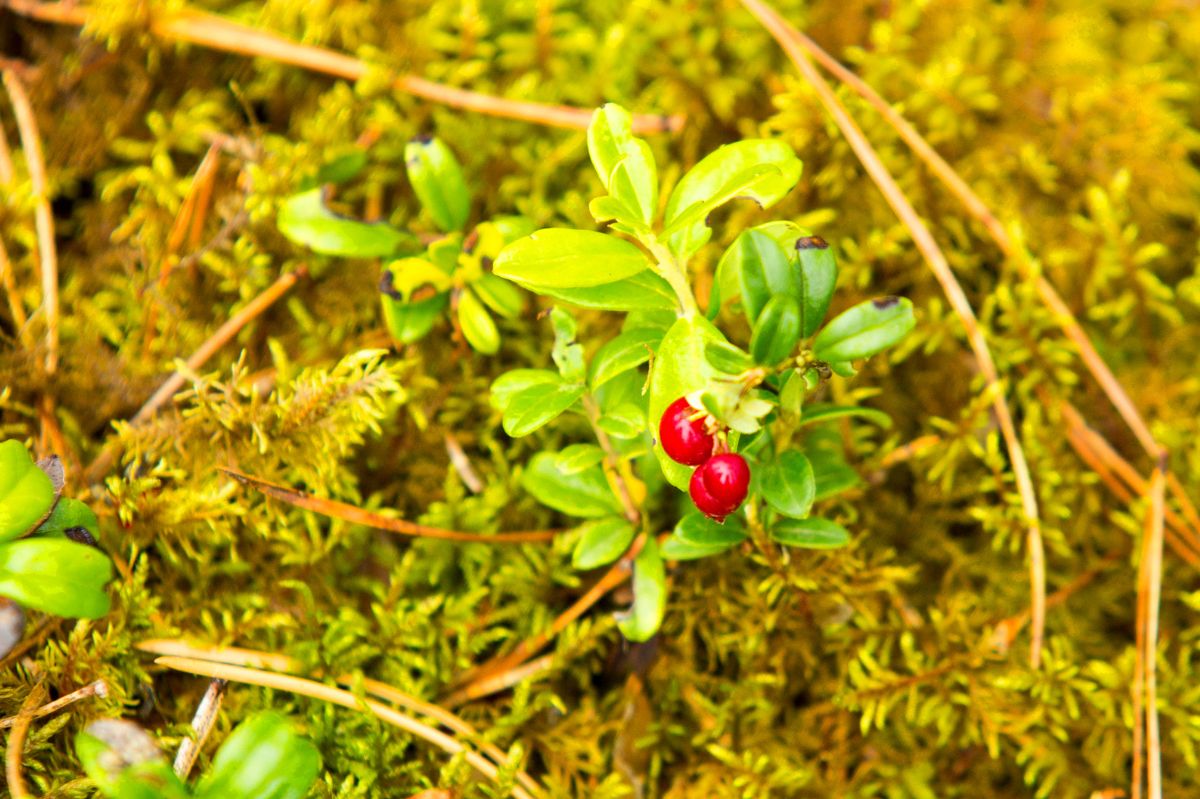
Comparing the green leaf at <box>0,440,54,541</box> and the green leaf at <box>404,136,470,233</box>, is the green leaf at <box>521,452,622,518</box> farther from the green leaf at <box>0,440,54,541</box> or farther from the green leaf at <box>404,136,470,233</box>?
the green leaf at <box>0,440,54,541</box>

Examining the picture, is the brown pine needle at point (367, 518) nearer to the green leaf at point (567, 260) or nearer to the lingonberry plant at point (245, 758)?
the lingonberry plant at point (245, 758)

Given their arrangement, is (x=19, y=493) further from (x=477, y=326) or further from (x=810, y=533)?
(x=810, y=533)

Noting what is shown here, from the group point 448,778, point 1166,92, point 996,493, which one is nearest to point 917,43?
point 1166,92

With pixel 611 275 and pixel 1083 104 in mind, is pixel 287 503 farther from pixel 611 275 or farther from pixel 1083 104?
pixel 1083 104

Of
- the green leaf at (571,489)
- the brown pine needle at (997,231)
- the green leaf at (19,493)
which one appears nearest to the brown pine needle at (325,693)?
the green leaf at (19,493)

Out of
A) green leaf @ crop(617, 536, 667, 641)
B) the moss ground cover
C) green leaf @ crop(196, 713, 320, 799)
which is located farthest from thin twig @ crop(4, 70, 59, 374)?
green leaf @ crop(617, 536, 667, 641)

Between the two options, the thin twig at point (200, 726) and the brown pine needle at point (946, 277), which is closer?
the thin twig at point (200, 726)

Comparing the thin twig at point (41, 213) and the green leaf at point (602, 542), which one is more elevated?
the thin twig at point (41, 213)
